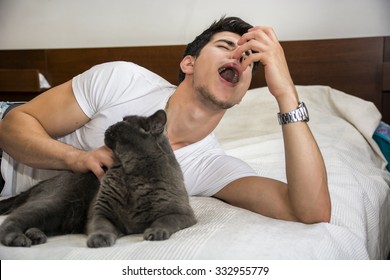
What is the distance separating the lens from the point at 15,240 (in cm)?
82

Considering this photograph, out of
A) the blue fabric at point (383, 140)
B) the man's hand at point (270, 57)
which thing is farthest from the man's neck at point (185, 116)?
the blue fabric at point (383, 140)

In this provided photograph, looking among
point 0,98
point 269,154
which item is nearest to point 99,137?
point 269,154

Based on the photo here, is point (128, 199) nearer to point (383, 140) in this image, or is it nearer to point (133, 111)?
point (133, 111)

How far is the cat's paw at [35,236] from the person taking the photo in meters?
0.86

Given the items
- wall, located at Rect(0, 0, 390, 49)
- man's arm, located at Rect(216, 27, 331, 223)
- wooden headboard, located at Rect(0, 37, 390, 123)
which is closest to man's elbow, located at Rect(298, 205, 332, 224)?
man's arm, located at Rect(216, 27, 331, 223)

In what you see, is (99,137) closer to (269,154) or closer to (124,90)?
(124,90)

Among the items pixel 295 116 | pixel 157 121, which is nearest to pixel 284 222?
pixel 295 116

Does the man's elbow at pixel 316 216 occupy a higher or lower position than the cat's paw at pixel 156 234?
lower

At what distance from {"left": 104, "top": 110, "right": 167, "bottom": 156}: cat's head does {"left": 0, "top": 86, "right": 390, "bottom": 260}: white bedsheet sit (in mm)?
168

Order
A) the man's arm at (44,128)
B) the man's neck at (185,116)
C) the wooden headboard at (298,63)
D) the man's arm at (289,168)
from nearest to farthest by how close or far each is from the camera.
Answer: the man's arm at (289,168) → the man's arm at (44,128) → the man's neck at (185,116) → the wooden headboard at (298,63)

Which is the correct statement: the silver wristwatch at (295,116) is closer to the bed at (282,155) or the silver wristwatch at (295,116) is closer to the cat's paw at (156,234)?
the bed at (282,155)

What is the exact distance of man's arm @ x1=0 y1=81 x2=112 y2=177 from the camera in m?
1.14
